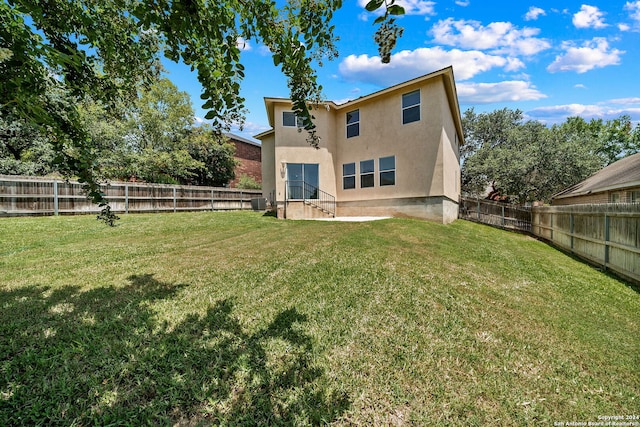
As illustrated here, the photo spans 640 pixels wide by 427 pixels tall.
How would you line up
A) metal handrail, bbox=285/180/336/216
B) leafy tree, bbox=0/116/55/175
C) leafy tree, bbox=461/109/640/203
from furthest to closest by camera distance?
leafy tree, bbox=461/109/640/203, leafy tree, bbox=0/116/55/175, metal handrail, bbox=285/180/336/216

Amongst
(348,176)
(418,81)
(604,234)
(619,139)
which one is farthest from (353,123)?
(619,139)

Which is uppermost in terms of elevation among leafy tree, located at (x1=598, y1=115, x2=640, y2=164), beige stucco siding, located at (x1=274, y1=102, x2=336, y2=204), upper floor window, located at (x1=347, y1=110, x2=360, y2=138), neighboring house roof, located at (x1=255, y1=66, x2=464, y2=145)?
leafy tree, located at (x1=598, y1=115, x2=640, y2=164)

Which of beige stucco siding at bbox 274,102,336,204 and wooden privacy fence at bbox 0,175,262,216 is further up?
beige stucco siding at bbox 274,102,336,204

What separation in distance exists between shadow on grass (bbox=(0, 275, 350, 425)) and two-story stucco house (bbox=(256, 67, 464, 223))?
10405mm

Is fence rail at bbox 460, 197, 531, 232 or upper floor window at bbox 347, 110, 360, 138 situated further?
fence rail at bbox 460, 197, 531, 232

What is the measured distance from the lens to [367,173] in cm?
1400

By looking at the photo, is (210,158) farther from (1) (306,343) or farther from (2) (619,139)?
(2) (619,139)

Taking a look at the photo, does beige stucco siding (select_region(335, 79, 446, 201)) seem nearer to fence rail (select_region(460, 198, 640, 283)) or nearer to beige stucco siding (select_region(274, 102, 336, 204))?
beige stucco siding (select_region(274, 102, 336, 204))

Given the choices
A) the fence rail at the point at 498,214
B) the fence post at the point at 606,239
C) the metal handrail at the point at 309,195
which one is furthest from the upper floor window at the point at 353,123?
the fence post at the point at 606,239

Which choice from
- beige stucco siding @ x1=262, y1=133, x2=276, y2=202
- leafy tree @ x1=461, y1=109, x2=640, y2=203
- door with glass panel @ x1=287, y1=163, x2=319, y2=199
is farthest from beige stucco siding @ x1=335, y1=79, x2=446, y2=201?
leafy tree @ x1=461, y1=109, x2=640, y2=203

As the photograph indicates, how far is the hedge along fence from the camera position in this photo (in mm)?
5668

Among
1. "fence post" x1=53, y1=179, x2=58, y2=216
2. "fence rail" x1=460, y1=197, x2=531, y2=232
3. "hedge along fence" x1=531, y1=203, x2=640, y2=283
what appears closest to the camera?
"hedge along fence" x1=531, y1=203, x2=640, y2=283

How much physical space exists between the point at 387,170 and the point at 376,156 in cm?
97

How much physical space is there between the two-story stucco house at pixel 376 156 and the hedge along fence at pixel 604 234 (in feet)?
13.7
